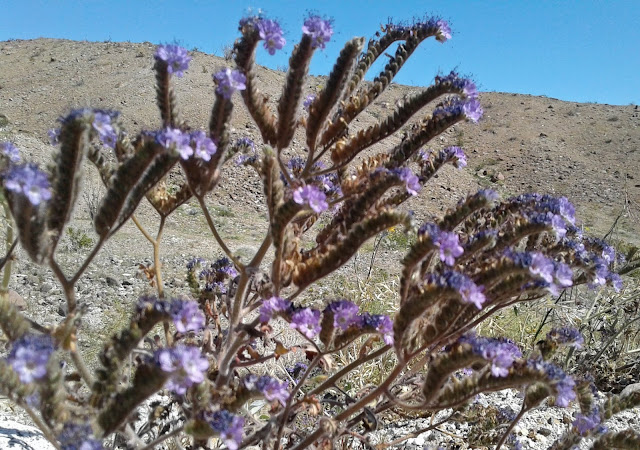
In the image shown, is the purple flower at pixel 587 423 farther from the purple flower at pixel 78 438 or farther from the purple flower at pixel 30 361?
the purple flower at pixel 30 361

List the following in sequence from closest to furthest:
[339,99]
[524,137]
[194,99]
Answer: [339,99] < [194,99] < [524,137]

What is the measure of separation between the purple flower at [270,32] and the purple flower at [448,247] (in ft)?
2.60

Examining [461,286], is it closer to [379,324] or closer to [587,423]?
[379,324]

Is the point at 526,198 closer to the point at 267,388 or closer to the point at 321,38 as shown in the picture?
the point at 321,38

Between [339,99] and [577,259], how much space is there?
3.13ft

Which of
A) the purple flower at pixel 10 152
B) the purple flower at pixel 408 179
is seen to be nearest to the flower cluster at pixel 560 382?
the purple flower at pixel 408 179

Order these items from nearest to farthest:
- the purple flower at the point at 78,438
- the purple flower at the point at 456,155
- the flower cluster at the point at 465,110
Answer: the purple flower at the point at 78,438, the flower cluster at the point at 465,110, the purple flower at the point at 456,155

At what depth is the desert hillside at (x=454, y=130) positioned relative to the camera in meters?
16.9

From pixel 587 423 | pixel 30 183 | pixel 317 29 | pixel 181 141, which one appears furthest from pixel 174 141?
pixel 587 423

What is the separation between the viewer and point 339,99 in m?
1.70

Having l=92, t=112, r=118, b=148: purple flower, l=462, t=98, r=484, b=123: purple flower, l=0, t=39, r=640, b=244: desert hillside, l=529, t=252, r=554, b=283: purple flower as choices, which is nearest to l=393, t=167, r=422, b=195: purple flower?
l=462, t=98, r=484, b=123: purple flower

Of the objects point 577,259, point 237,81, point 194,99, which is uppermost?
point 194,99

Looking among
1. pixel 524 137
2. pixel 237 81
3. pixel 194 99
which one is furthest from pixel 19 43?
pixel 237 81

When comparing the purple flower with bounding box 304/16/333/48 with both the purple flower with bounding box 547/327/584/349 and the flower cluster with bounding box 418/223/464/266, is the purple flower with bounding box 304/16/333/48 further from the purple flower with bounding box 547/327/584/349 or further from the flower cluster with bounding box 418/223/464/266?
the purple flower with bounding box 547/327/584/349
